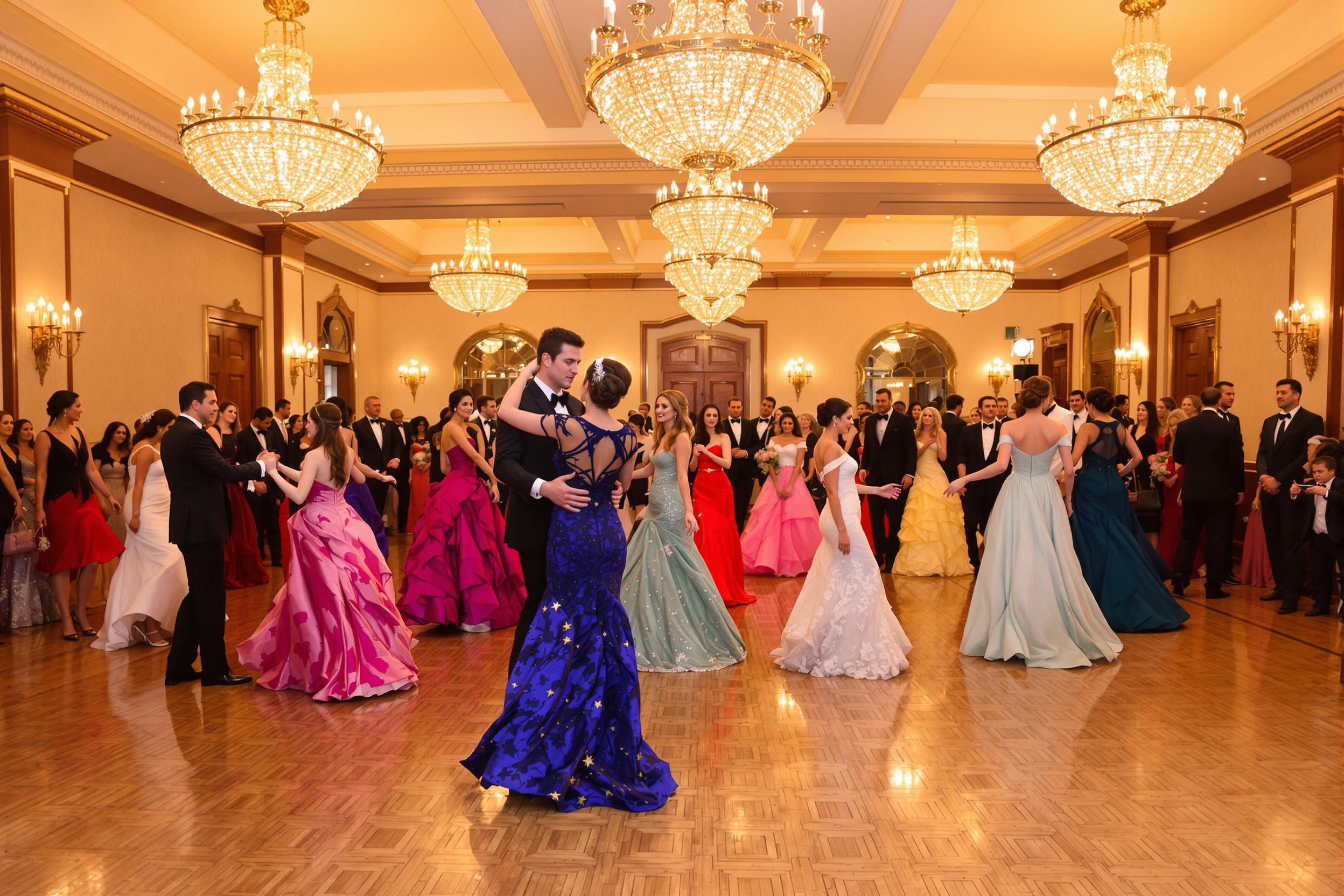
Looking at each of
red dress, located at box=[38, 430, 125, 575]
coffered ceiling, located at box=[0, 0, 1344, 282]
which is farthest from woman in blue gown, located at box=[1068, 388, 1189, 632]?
red dress, located at box=[38, 430, 125, 575]

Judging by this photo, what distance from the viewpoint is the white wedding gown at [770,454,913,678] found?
5.14 m

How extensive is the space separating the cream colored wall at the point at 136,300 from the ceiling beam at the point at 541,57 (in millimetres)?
4087

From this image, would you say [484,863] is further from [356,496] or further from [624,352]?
[624,352]

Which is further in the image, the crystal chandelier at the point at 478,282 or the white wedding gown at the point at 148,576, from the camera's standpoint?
the crystal chandelier at the point at 478,282

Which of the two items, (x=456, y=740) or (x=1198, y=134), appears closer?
(x=456, y=740)

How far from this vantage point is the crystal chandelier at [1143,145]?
5301 mm

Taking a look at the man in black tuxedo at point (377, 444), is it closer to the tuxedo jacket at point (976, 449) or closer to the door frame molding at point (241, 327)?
the door frame molding at point (241, 327)

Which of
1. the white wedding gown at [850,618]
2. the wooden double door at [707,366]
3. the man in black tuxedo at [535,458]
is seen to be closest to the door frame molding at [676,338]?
the wooden double door at [707,366]

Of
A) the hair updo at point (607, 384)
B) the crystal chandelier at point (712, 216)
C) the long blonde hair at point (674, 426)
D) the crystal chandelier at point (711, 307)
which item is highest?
the crystal chandelier at point (712, 216)

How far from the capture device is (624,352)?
15.9 m

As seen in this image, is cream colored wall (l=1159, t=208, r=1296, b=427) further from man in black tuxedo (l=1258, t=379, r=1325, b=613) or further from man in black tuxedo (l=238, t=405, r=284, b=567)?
man in black tuxedo (l=238, t=405, r=284, b=567)

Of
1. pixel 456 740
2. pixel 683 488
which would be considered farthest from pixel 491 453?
pixel 456 740

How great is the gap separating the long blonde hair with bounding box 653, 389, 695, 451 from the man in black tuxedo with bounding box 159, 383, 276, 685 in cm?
225

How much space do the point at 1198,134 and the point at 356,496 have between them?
5915 mm
